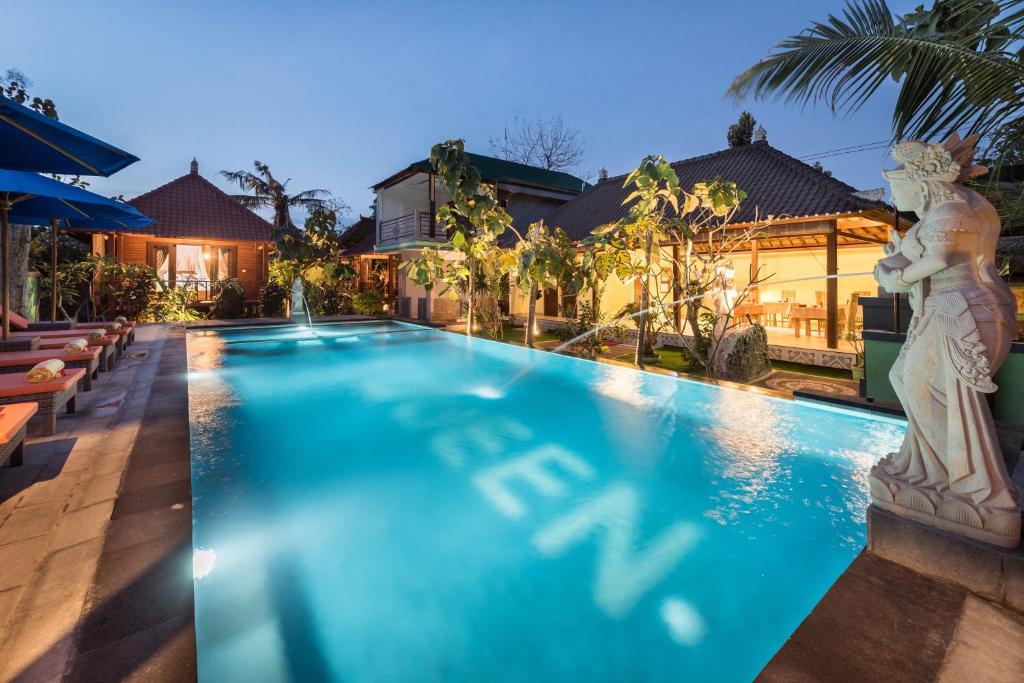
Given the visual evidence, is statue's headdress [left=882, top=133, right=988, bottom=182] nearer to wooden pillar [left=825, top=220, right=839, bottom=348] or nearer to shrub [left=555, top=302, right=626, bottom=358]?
shrub [left=555, top=302, right=626, bottom=358]

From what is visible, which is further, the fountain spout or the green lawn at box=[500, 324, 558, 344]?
the fountain spout

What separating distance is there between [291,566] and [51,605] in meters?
1.21

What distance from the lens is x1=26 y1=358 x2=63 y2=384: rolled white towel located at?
419cm

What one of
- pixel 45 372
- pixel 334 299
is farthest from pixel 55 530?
pixel 334 299

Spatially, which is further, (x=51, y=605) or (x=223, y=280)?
(x=223, y=280)

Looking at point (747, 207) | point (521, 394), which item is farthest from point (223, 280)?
point (747, 207)

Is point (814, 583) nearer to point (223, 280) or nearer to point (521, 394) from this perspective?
point (521, 394)

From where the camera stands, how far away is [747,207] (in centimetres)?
1130

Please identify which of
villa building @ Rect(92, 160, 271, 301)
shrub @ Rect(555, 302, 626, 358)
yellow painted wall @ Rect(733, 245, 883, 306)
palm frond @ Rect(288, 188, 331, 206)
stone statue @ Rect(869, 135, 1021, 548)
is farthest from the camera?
palm frond @ Rect(288, 188, 331, 206)

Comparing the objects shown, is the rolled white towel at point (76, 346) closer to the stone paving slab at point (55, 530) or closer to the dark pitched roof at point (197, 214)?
the stone paving slab at point (55, 530)

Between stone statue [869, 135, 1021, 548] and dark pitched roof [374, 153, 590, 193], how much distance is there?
17754 mm

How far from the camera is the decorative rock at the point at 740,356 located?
805 centimetres

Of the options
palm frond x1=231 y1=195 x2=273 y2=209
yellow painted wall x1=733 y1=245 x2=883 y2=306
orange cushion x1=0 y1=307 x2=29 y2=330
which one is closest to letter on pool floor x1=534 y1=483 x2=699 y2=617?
orange cushion x1=0 y1=307 x2=29 y2=330

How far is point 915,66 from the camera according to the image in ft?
13.3
